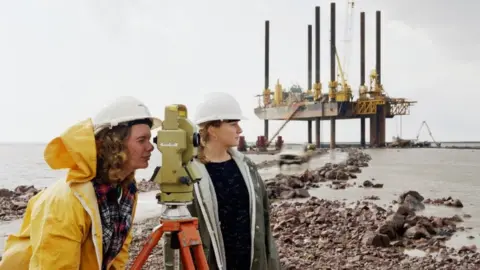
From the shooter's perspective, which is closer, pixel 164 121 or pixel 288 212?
pixel 164 121

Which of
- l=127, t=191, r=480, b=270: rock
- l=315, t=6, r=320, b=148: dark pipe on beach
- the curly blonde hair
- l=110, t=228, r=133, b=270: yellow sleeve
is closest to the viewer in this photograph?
the curly blonde hair

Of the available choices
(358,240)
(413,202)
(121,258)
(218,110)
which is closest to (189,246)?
(121,258)

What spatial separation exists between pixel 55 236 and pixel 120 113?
55 centimetres

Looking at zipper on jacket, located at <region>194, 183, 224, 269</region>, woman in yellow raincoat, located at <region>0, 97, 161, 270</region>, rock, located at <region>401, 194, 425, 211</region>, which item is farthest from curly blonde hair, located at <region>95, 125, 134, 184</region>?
rock, located at <region>401, 194, 425, 211</region>

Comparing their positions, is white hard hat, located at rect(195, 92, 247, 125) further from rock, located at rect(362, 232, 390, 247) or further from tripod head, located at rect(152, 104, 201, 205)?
rock, located at rect(362, 232, 390, 247)

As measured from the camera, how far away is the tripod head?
1.96 m

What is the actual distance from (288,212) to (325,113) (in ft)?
134

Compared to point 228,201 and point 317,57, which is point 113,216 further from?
point 317,57

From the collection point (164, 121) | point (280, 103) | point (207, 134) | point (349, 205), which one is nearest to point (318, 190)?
point (349, 205)

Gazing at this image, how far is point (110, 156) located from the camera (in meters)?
1.88

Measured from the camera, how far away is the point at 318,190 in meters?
14.4

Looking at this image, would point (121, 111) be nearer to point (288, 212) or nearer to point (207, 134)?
point (207, 134)

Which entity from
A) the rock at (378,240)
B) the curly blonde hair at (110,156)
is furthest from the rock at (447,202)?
the curly blonde hair at (110,156)

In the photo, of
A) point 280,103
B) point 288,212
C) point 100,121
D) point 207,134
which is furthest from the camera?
point 280,103
